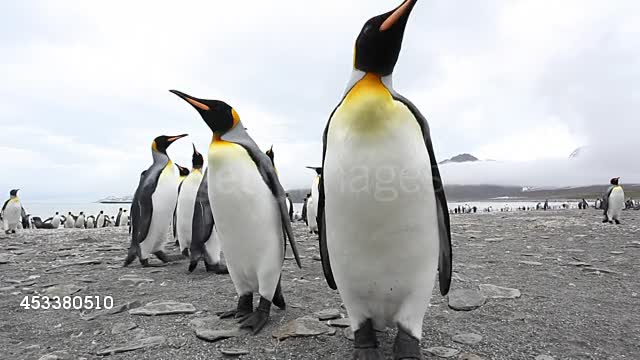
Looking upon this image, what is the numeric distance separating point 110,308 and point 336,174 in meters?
2.66

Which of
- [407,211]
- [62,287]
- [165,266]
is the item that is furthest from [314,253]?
[407,211]

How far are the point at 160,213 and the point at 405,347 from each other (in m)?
4.59

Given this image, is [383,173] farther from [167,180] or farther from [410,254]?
[167,180]

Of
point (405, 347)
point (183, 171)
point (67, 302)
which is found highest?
point (183, 171)

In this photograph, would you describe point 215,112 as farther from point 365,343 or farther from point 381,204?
point 365,343

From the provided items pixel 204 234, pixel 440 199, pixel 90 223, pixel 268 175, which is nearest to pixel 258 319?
pixel 268 175

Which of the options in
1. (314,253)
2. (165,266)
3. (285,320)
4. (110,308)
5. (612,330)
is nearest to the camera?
(612,330)

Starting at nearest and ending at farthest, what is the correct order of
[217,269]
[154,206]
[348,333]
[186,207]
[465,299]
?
[348,333] → [465,299] → [217,269] → [154,206] → [186,207]

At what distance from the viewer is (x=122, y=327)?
3.07 meters

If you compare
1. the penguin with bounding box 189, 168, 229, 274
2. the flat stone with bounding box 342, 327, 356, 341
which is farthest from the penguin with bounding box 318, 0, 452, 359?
the penguin with bounding box 189, 168, 229, 274

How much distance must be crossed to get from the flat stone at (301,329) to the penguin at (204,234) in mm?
1695

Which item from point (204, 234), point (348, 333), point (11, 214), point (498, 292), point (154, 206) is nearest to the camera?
point (348, 333)

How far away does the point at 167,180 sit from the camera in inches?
240

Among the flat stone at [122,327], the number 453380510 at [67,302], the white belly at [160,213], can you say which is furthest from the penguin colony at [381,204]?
the white belly at [160,213]
